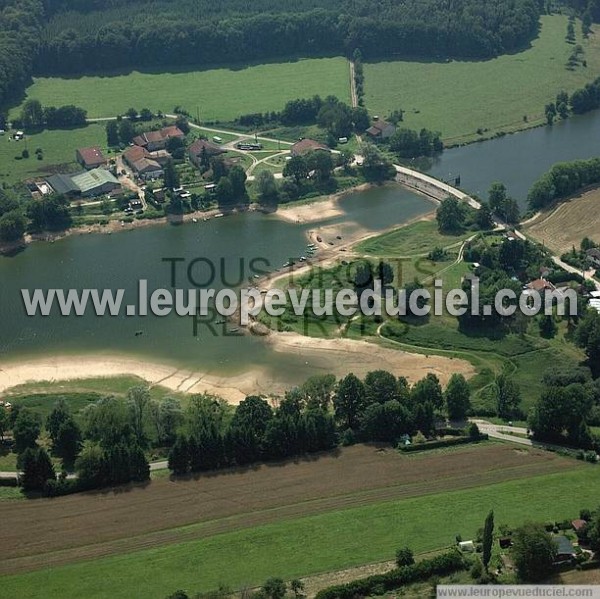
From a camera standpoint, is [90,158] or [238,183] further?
[90,158]

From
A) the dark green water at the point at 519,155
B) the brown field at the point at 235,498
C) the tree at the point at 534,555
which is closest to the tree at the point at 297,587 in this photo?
the brown field at the point at 235,498

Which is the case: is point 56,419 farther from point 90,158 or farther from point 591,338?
point 90,158

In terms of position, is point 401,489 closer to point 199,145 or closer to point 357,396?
point 357,396

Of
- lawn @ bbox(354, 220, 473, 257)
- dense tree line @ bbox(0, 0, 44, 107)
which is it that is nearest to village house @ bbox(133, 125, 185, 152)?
dense tree line @ bbox(0, 0, 44, 107)

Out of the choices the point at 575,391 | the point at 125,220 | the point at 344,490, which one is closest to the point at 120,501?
the point at 344,490

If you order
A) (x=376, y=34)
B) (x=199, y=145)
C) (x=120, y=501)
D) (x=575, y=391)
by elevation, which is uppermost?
(x=376, y=34)

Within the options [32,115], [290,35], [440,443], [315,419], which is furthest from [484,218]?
[32,115]

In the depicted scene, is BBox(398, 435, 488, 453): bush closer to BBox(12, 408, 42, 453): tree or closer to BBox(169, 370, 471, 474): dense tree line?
BBox(169, 370, 471, 474): dense tree line
